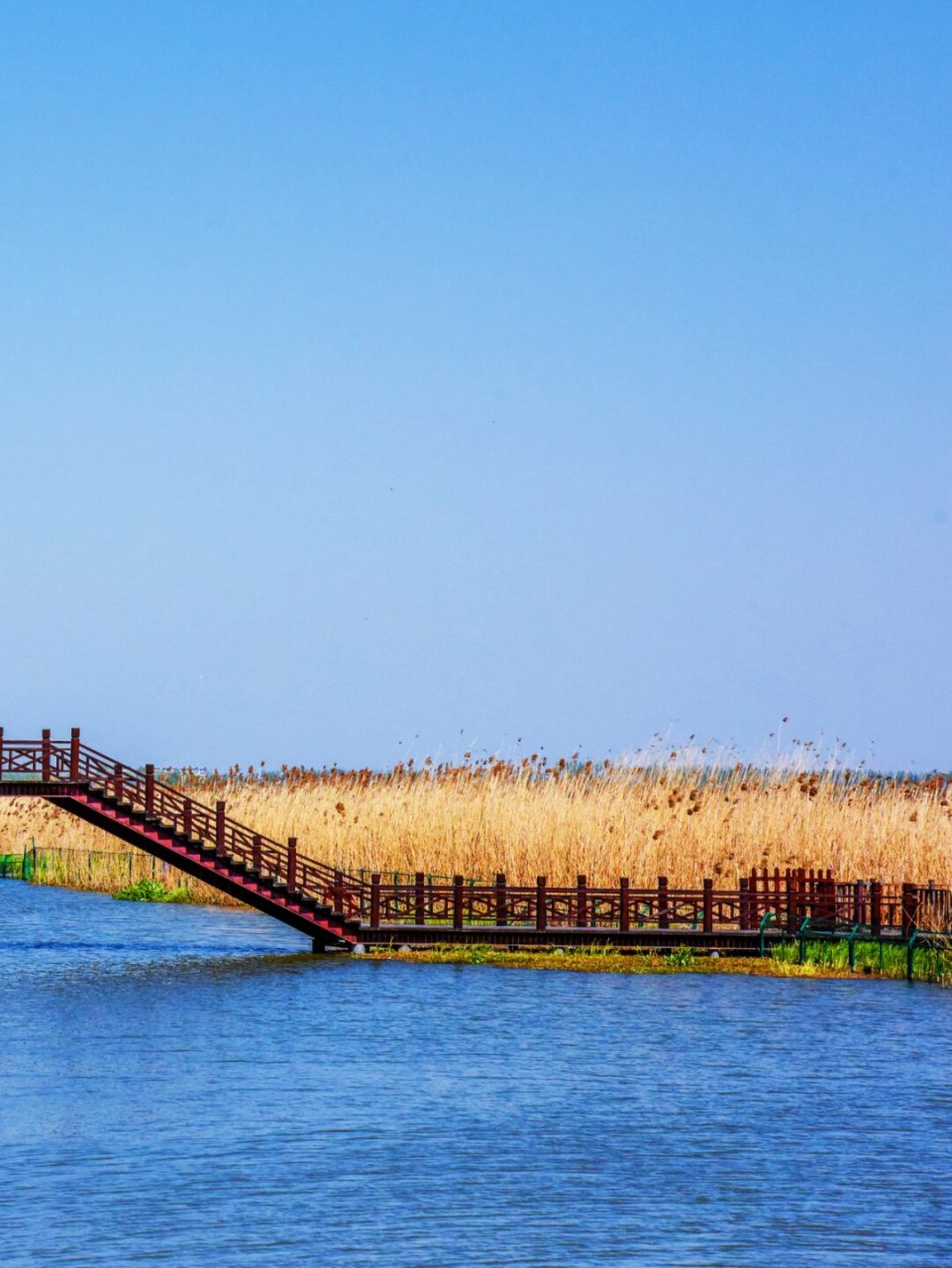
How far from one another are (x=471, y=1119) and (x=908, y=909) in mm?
17101

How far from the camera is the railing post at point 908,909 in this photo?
3747 centimetres

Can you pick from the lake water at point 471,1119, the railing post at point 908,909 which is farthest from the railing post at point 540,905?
the railing post at point 908,909

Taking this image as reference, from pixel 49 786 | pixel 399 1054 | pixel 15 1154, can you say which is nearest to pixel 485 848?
pixel 49 786

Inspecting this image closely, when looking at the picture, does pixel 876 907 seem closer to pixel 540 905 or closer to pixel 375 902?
pixel 540 905

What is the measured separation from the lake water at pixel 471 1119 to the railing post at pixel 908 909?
198cm

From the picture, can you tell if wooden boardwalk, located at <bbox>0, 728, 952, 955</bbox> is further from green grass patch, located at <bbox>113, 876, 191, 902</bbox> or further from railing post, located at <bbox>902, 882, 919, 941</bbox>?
green grass patch, located at <bbox>113, 876, 191, 902</bbox>

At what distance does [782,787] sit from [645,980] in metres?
9.29

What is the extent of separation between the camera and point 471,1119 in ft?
76.5

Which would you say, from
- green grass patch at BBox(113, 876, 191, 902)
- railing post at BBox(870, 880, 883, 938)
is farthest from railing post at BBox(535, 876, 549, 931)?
green grass patch at BBox(113, 876, 191, 902)

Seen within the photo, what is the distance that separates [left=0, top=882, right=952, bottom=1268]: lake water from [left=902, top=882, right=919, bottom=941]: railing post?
1.98 metres

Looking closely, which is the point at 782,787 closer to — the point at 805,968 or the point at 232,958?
the point at 805,968

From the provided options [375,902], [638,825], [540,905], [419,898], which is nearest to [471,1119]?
[540,905]

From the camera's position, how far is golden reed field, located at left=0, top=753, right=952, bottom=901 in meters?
42.8

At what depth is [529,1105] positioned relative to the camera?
24.3m
